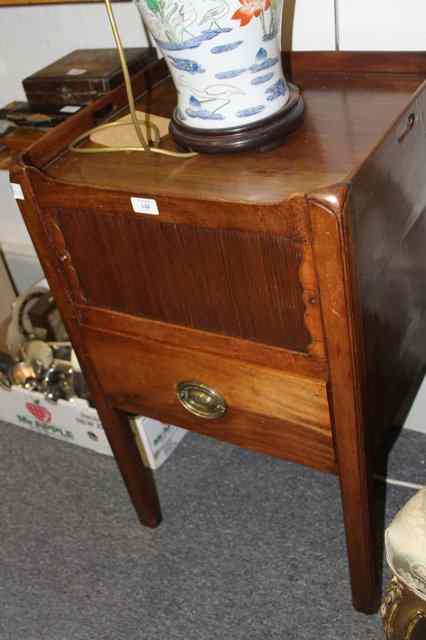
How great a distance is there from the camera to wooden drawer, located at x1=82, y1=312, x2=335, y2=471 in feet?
2.88

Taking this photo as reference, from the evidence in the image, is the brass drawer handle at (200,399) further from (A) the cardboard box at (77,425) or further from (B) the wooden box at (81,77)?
(B) the wooden box at (81,77)

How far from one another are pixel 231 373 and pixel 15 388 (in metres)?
0.78

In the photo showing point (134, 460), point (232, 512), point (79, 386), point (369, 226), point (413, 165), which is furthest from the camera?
point (79, 386)

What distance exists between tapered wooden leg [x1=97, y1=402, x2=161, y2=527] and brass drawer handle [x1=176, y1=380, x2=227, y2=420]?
0.18 m

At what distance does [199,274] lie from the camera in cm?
82

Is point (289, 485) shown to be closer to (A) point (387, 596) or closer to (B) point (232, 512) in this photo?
(B) point (232, 512)

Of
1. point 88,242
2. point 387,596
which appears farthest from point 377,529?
point 88,242

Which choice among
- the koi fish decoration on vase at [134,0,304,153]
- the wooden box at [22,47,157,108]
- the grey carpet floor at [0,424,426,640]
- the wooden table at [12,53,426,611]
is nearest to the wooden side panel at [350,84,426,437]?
the wooden table at [12,53,426,611]

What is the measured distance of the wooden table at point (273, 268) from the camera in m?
0.74

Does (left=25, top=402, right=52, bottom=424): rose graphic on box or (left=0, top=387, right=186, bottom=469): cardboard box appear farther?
(left=25, top=402, right=52, bottom=424): rose graphic on box

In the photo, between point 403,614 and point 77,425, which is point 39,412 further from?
point 403,614

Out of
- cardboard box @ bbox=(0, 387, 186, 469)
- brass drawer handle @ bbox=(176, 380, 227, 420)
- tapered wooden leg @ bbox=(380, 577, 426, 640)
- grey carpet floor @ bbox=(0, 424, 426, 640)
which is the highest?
brass drawer handle @ bbox=(176, 380, 227, 420)

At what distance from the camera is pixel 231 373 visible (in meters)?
0.91

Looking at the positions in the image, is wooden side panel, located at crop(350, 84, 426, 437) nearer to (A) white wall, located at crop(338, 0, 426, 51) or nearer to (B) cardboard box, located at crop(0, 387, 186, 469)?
(A) white wall, located at crop(338, 0, 426, 51)
